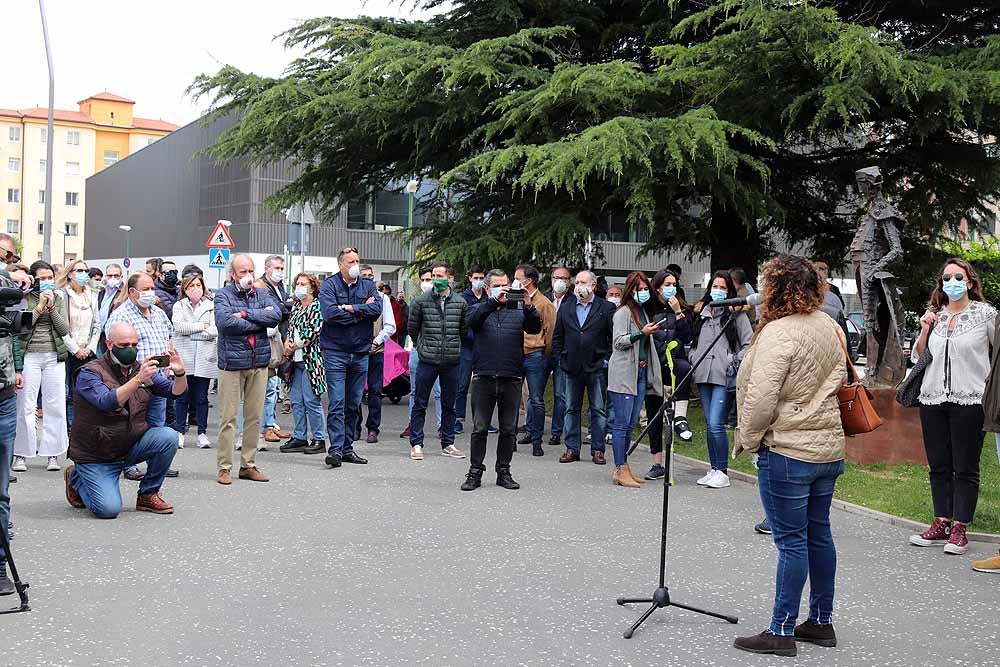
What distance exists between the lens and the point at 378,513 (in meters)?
8.65

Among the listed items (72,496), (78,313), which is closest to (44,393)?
(78,313)

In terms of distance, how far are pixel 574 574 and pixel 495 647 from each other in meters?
1.58

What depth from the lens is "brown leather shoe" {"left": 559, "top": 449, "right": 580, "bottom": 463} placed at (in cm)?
1181

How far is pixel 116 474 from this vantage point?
839cm

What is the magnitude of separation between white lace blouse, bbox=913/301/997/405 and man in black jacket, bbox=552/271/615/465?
4.55 meters

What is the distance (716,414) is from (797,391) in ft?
15.4

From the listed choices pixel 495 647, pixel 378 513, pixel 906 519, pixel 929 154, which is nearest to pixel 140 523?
pixel 378 513

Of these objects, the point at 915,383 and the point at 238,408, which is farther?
the point at 238,408

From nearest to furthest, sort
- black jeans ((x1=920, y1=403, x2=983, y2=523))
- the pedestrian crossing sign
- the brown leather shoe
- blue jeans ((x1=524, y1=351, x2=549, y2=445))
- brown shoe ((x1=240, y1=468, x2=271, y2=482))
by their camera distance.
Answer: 1. black jeans ((x1=920, y1=403, x2=983, y2=523))
2. brown shoe ((x1=240, y1=468, x2=271, y2=482))
3. the brown leather shoe
4. blue jeans ((x1=524, y1=351, x2=549, y2=445))
5. the pedestrian crossing sign

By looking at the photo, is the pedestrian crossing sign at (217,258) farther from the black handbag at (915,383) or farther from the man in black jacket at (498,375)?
the black handbag at (915,383)

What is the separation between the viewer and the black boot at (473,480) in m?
9.74

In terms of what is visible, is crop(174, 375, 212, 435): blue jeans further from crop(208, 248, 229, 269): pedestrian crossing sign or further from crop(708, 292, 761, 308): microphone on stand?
crop(208, 248, 229, 269): pedestrian crossing sign

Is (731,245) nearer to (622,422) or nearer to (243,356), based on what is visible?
(622,422)

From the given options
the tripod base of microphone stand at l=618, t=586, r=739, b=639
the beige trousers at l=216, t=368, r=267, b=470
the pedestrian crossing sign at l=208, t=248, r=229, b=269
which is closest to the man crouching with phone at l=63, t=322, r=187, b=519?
the beige trousers at l=216, t=368, r=267, b=470
